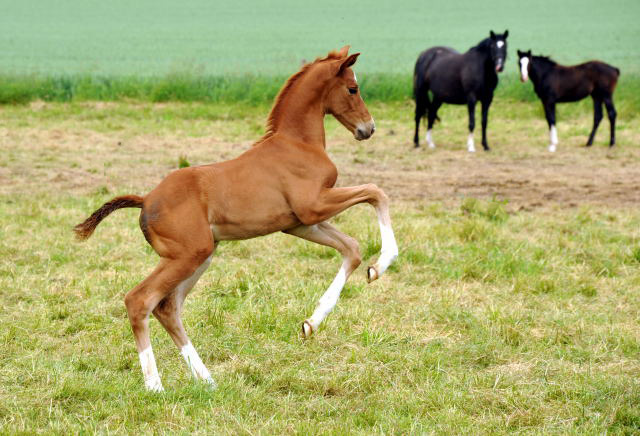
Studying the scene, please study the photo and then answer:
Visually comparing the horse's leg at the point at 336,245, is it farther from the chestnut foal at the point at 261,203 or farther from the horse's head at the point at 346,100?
the horse's head at the point at 346,100

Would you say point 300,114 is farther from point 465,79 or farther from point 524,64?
point 524,64

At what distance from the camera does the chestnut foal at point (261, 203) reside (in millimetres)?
4309

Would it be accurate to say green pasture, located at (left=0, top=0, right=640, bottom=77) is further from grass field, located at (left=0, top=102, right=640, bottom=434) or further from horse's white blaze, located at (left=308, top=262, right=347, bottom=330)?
horse's white blaze, located at (left=308, top=262, right=347, bottom=330)

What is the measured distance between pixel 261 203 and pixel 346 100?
2.76ft

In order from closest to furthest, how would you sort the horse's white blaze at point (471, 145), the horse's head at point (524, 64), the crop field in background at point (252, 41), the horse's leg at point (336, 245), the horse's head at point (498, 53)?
the horse's leg at point (336, 245) → the horse's white blaze at point (471, 145) → the horse's head at point (498, 53) → the horse's head at point (524, 64) → the crop field in background at point (252, 41)

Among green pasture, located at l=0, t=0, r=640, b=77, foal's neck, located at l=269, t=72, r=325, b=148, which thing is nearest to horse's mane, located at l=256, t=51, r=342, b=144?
foal's neck, located at l=269, t=72, r=325, b=148

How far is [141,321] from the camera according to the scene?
169 inches

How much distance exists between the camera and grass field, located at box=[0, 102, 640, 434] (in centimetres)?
411

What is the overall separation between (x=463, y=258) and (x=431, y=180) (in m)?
4.23

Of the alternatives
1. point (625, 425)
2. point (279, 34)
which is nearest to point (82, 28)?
point (279, 34)

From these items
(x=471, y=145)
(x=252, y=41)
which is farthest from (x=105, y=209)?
(x=252, y=41)

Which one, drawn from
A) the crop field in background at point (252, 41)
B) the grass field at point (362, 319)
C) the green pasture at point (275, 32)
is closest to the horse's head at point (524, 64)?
the crop field in background at point (252, 41)

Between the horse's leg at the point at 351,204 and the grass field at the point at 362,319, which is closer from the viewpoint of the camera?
the grass field at the point at 362,319

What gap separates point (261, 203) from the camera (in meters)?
4.50
